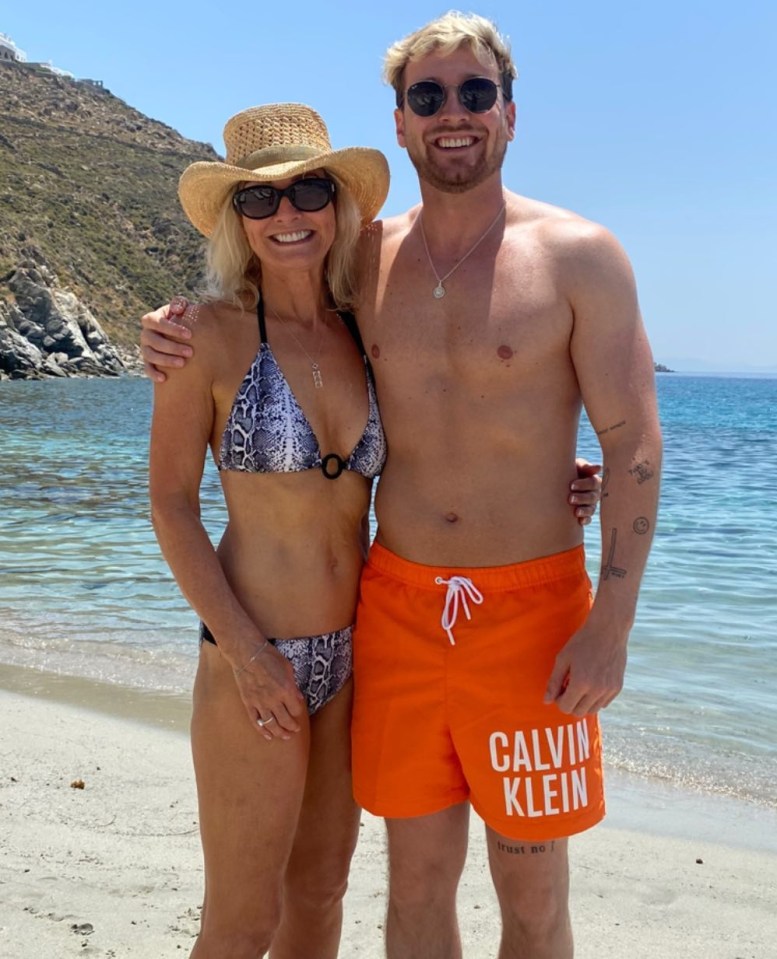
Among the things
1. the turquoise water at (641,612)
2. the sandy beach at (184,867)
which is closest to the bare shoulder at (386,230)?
the sandy beach at (184,867)

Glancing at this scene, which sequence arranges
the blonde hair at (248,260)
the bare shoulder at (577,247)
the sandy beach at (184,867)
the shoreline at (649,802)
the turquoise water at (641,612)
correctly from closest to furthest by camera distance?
the bare shoulder at (577,247)
the blonde hair at (248,260)
the sandy beach at (184,867)
the shoreline at (649,802)
the turquoise water at (641,612)

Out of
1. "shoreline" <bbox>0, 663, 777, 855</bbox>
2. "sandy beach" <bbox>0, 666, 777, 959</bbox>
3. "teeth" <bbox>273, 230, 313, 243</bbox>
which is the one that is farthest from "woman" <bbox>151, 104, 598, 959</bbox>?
"shoreline" <bbox>0, 663, 777, 855</bbox>

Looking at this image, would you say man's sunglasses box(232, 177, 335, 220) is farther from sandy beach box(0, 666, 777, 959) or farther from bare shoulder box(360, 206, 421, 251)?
sandy beach box(0, 666, 777, 959)

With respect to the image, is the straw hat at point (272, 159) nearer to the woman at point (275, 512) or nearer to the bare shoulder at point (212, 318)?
the woman at point (275, 512)

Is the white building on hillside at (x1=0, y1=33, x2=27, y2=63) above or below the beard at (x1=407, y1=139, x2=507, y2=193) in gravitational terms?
above

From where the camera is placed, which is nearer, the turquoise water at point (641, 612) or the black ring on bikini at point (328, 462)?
the black ring on bikini at point (328, 462)

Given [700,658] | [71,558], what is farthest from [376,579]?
[71,558]

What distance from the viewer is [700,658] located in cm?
645

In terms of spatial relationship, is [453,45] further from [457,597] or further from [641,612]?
[641,612]

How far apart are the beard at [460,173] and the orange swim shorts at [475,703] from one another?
3.23 feet

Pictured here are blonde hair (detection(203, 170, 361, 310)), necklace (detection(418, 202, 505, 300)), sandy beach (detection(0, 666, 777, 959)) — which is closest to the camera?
blonde hair (detection(203, 170, 361, 310))

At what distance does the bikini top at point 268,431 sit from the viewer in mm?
2465

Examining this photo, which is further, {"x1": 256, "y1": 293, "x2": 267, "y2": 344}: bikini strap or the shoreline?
the shoreline

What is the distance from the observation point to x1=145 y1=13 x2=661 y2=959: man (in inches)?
98.6
